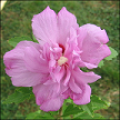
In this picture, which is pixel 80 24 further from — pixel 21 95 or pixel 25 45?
pixel 25 45

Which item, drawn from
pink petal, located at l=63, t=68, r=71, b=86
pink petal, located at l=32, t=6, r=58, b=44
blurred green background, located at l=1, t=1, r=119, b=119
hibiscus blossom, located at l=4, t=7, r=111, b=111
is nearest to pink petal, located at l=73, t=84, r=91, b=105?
hibiscus blossom, located at l=4, t=7, r=111, b=111

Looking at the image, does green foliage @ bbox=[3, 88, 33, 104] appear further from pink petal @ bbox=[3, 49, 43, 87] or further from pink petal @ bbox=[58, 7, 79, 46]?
pink petal @ bbox=[58, 7, 79, 46]

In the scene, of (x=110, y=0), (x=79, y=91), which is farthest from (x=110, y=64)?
(x=79, y=91)

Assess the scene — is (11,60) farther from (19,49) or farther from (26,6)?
(26,6)

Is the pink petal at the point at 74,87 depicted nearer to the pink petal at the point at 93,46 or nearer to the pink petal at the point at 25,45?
the pink petal at the point at 93,46

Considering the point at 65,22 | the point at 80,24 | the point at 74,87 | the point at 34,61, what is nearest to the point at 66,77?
the point at 74,87

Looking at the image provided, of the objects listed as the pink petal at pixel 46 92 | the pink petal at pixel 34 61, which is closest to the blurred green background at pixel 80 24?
the pink petal at pixel 46 92

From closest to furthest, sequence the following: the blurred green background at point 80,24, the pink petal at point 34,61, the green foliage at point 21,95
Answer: the pink petal at point 34,61, the green foliage at point 21,95, the blurred green background at point 80,24

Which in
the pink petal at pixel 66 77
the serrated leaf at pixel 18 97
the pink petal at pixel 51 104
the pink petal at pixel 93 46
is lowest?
the serrated leaf at pixel 18 97
